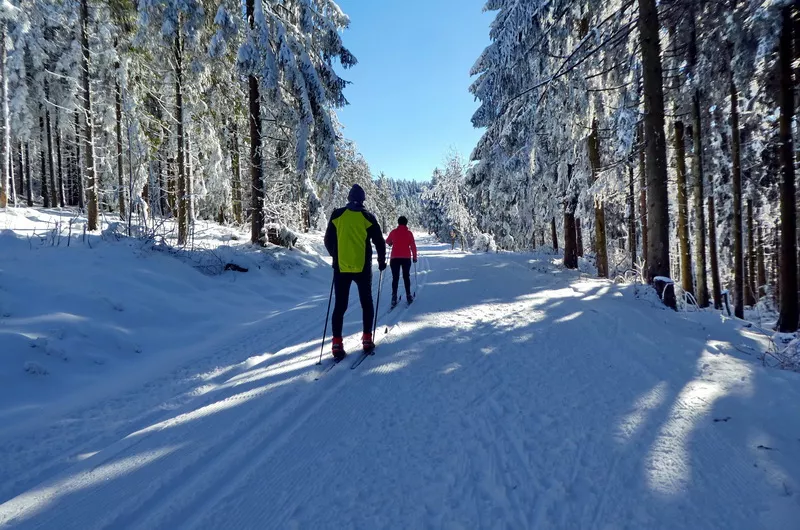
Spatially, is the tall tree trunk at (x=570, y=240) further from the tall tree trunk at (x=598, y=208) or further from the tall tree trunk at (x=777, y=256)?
the tall tree trunk at (x=777, y=256)

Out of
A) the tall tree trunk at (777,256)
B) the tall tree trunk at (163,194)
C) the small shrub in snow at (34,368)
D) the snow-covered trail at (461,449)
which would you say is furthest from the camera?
the tall tree trunk at (777,256)

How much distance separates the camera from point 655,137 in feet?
24.7

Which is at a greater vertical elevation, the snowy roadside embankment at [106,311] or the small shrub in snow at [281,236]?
the small shrub in snow at [281,236]

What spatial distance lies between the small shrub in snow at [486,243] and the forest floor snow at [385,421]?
2425 centimetres

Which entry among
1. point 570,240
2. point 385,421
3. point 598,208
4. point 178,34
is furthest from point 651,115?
point 178,34

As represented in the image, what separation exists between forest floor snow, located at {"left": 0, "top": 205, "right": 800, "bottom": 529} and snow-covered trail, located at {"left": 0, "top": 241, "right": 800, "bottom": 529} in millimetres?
15

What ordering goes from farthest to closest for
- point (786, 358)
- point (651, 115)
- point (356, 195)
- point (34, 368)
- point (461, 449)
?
point (651, 115), point (356, 195), point (786, 358), point (34, 368), point (461, 449)

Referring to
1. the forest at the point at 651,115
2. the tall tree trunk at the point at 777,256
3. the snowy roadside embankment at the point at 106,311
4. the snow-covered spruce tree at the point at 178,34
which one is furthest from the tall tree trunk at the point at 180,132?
the tall tree trunk at the point at 777,256

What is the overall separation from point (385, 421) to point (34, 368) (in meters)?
3.84

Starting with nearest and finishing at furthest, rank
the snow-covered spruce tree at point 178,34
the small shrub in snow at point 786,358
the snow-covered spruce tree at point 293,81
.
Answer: the small shrub in snow at point 786,358 → the snow-covered spruce tree at point 178,34 → the snow-covered spruce tree at point 293,81

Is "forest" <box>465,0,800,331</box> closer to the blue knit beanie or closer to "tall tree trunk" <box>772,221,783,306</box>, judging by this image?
"tall tree trunk" <box>772,221,783,306</box>

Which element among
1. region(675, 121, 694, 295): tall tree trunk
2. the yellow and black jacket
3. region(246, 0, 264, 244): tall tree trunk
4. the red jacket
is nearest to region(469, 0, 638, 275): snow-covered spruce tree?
region(675, 121, 694, 295): tall tree trunk

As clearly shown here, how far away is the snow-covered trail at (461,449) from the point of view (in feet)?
6.89

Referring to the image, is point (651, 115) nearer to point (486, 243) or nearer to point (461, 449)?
point (461, 449)
